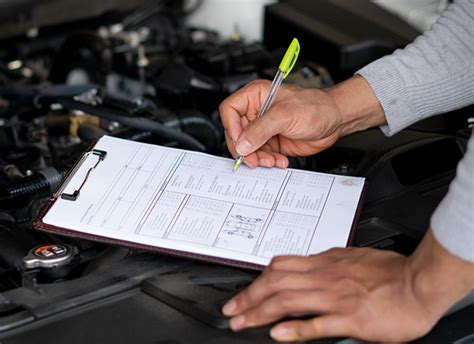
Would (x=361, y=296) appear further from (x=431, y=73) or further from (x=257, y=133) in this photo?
(x=431, y=73)

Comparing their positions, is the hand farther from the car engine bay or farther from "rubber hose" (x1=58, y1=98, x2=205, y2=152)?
"rubber hose" (x1=58, y1=98, x2=205, y2=152)

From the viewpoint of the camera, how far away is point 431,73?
131 cm

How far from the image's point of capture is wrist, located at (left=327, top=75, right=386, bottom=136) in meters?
1.34

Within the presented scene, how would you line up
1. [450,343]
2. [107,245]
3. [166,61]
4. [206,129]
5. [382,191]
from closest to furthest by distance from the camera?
1. [450,343]
2. [107,245]
3. [382,191]
4. [206,129]
5. [166,61]

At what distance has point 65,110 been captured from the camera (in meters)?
1.67

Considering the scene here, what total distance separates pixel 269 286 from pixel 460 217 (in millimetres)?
237

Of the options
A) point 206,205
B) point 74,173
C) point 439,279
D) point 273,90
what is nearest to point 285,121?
point 273,90

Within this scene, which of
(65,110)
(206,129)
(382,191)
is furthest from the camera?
(65,110)

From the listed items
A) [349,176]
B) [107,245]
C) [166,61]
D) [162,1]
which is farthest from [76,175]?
[162,1]

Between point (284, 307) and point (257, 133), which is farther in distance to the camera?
point (257, 133)

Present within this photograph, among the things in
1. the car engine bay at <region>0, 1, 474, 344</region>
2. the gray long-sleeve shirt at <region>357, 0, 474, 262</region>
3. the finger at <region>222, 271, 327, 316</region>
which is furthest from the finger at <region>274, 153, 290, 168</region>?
the finger at <region>222, 271, 327, 316</region>

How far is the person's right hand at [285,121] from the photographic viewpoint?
1245 millimetres

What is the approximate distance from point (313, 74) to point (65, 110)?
1.74 feet

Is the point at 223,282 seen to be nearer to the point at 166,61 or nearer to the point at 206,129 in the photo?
the point at 206,129
